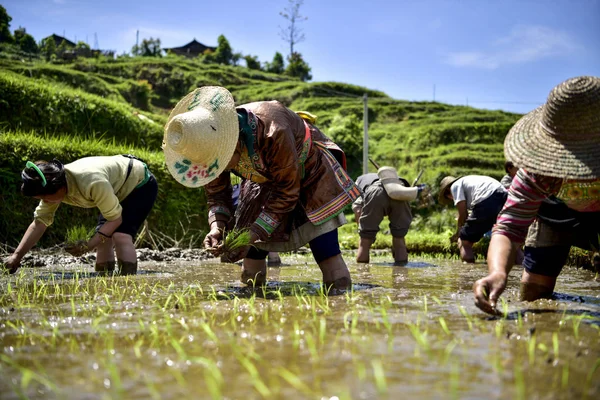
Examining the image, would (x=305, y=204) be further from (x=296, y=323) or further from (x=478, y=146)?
(x=478, y=146)

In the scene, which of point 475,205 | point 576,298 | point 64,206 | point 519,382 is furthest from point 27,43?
point 519,382

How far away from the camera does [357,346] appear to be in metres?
2.05

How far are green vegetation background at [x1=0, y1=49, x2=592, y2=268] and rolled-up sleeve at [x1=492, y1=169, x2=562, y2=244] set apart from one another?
237 inches

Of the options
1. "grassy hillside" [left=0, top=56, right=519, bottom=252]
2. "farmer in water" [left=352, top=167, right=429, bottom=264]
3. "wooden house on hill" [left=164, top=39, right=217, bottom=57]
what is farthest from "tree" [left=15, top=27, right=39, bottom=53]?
"farmer in water" [left=352, top=167, right=429, bottom=264]

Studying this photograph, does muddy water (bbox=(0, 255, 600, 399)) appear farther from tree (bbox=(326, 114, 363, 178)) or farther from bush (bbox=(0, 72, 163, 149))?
tree (bbox=(326, 114, 363, 178))

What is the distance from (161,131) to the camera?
12.3 m

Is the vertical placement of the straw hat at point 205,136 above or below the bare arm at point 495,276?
above

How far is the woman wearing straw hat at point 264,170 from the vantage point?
3.27 metres

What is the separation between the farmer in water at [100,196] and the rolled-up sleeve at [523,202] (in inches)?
131

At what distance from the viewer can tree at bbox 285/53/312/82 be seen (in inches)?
1859

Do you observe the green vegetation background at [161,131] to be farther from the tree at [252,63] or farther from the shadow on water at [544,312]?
the tree at [252,63]

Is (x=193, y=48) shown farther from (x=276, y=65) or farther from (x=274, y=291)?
(x=274, y=291)

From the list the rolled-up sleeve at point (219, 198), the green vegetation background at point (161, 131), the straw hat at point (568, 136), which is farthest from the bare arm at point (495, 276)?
the green vegetation background at point (161, 131)

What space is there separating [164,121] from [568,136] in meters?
15.1
